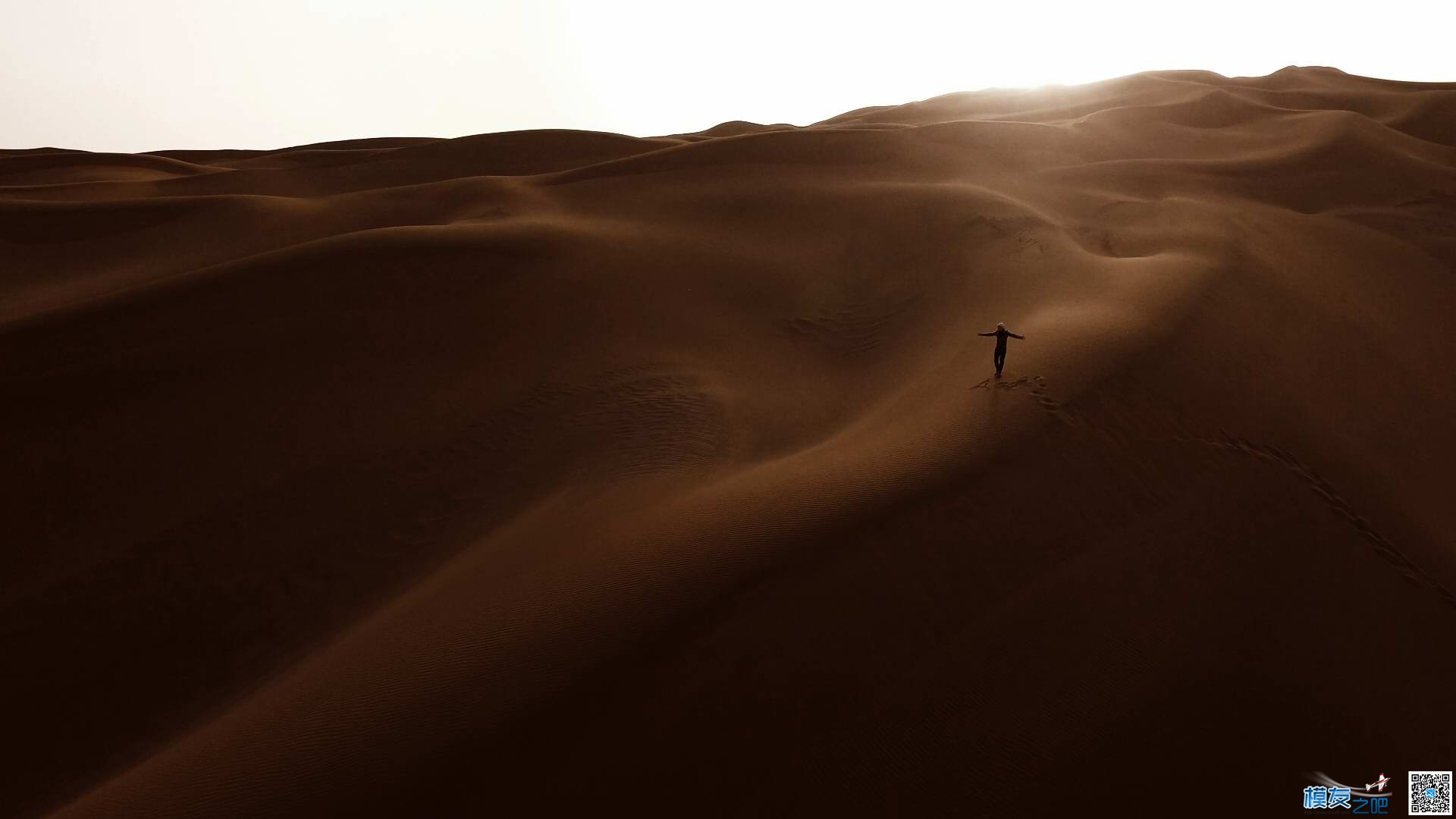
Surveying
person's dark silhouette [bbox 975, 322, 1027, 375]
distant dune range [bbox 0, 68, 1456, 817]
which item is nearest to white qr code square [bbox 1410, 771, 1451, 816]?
distant dune range [bbox 0, 68, 1456, 817]

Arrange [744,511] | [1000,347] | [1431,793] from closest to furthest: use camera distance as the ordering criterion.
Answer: [1431,793], [744,511], [1000,347]

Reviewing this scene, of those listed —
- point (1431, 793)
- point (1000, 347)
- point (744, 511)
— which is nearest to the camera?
point (1431, 793)

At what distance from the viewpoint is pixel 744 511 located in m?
3.02

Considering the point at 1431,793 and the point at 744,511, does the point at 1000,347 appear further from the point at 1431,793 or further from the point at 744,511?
the point at 1431,793

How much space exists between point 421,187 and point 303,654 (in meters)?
5.64

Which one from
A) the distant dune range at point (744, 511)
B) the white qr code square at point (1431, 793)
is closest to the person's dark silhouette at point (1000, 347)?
the distant dune range at point (744, 511)

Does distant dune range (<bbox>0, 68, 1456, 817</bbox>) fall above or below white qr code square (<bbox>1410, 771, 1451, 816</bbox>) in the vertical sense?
above

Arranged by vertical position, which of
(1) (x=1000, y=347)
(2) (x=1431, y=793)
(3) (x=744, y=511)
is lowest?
(2) (x=1431, y=793)

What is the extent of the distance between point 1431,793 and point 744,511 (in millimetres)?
2318

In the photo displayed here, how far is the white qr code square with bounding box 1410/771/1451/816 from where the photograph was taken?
2.48 meters

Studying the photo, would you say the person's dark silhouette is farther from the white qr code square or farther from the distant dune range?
the white qr code square

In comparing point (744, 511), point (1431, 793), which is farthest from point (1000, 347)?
point (1431, 793)

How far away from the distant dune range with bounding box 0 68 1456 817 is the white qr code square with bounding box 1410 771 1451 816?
0.05 m

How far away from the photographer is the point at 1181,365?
377 cm
